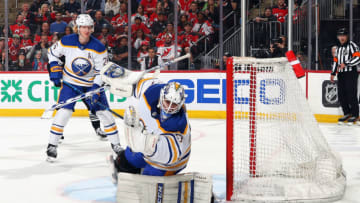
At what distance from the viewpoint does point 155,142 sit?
8.40 ft

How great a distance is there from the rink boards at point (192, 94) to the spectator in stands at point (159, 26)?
828 millimetres

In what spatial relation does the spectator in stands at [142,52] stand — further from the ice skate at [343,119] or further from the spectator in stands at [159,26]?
the ice skate at [343,119]

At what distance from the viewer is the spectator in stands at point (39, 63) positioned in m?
8.80

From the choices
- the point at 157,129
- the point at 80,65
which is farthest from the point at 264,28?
the point at 157,129

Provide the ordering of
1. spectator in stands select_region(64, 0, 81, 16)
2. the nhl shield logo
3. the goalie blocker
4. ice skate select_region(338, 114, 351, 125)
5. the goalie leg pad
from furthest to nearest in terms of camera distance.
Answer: spectator in stands select_region(64, 0, 81, 16)
the nhl shield logo
ice skate select_region(338, 114, 351, 125)
the goalie leg pad
the goalie blocker

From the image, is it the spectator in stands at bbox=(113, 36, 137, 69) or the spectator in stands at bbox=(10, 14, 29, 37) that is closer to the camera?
the spectator in stands at bbox=(113, 36, 137, 69)

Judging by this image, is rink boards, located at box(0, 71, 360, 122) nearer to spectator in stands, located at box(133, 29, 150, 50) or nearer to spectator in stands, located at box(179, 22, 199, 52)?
spectator in stands, located at box(179, 22, 199, 52)

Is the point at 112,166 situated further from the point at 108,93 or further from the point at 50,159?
the point at 108,93

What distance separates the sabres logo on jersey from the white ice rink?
736 mm

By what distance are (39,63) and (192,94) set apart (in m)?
2.54

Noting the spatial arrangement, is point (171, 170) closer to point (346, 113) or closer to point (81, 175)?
point (81, 175)

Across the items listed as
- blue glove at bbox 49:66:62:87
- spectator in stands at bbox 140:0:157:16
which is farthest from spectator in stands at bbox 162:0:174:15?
blue glove at bbox 49:66:62:87

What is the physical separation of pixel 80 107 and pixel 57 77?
13.1ft

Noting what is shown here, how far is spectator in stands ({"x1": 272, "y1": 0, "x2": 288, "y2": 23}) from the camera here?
8555 millimetres
